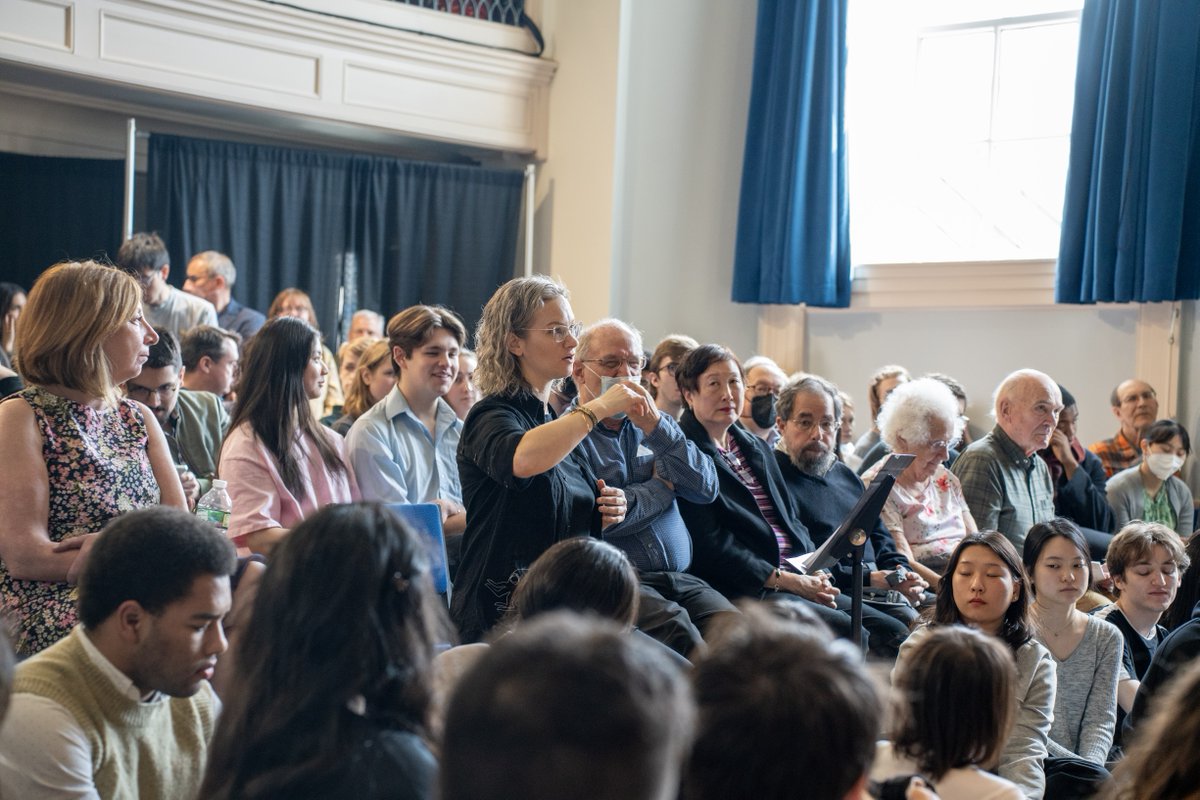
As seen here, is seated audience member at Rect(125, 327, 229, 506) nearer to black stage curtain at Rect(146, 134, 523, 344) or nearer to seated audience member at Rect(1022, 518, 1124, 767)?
seated audience member at Rect(1022, 518, 1124, 767)

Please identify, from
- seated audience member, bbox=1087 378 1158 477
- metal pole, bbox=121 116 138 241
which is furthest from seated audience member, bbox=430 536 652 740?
metal pole, bbox=121 116 138 241

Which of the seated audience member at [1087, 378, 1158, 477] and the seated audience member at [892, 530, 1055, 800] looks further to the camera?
the seated audience member at [1087, 378, 1158, 477]

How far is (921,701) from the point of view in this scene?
1922 mm

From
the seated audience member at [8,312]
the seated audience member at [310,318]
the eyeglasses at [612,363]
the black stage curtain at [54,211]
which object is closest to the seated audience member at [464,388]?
the eyeglasses at [612,363]

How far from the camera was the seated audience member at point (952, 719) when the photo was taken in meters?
1.90

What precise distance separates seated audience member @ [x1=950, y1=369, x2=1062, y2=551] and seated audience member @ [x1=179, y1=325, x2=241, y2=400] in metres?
2.61

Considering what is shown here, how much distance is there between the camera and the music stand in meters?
3.23

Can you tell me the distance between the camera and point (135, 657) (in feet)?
5.74

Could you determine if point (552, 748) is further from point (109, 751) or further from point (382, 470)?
point (382, 470)

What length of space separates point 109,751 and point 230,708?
0.41 metres

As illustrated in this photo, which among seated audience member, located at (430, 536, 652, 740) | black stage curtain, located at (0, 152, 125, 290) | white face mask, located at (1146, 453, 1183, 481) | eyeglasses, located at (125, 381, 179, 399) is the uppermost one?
black stage curtain, located at (0, 152, 125, 290)

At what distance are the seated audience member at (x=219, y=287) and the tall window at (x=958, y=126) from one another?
3.27m

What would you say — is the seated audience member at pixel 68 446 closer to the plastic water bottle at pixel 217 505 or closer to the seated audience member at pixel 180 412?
the plastic water bottle at pixel 217 505

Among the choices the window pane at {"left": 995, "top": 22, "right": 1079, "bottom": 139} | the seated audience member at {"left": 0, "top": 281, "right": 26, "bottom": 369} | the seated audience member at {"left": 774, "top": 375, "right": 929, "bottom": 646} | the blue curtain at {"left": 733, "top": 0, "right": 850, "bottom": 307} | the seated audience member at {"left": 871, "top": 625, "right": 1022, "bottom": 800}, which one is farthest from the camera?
the blue curtain at {"left": 733, "top": 0, "right": 850, "bottom": 307}
